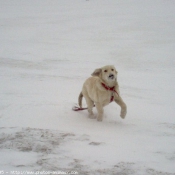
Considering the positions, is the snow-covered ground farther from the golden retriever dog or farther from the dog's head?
the dog's head

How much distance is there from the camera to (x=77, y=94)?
7.08 meters

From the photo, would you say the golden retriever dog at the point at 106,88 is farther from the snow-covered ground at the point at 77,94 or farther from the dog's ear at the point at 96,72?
the snow-covered ground at the point at 77,94

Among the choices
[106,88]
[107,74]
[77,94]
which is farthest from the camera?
[77,94]

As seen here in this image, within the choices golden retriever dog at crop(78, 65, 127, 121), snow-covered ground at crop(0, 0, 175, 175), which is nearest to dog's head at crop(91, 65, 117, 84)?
golden retriever dog at crop(78, 65, 127, 121)

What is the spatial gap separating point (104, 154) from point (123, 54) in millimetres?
11691

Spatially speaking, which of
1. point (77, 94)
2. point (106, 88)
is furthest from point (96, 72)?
point (77, 94)

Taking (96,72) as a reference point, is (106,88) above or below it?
below

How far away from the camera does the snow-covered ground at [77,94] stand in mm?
2955

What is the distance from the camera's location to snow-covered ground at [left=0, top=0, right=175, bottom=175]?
9.70ft

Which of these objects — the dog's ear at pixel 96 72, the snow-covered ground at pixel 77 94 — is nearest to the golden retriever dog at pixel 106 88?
the dog's ear at pixel 96 72

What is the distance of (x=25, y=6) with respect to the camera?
32500mm

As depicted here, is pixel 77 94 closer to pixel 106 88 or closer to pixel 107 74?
pixel 106 88

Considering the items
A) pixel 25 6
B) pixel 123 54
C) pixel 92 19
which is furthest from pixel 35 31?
pixel 25 6

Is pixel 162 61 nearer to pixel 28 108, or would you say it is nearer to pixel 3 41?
pixel 28 108
